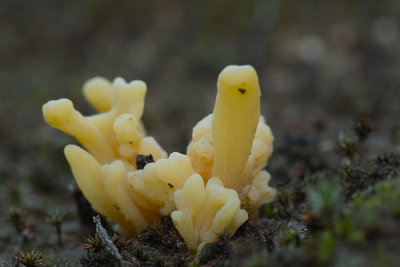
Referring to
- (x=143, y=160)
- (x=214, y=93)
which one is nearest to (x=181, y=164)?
(x=143, y=160)

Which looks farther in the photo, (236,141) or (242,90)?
(236,141)

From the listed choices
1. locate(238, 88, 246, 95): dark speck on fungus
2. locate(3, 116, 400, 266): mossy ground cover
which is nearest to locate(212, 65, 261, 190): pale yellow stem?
locate(238, 88, 246, 95): dark speck on fungus

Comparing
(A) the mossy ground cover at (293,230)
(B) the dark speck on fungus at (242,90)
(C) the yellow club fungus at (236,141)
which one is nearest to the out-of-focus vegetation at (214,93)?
(A) the mossy ground cover at (293,230)

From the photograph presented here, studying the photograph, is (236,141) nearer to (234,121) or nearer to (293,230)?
(234,121)

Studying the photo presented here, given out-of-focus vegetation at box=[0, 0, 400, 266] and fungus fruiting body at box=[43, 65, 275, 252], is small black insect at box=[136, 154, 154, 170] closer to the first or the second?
fungus fruiting body at box=[43, 65, 275, 252]

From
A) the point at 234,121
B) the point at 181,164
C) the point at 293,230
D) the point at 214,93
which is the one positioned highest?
the point at 214,93

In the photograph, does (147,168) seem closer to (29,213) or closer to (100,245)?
(100,245)

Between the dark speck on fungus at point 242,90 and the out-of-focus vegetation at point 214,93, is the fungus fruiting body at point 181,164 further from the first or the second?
the out-of-focus vegetation at point 214,93
